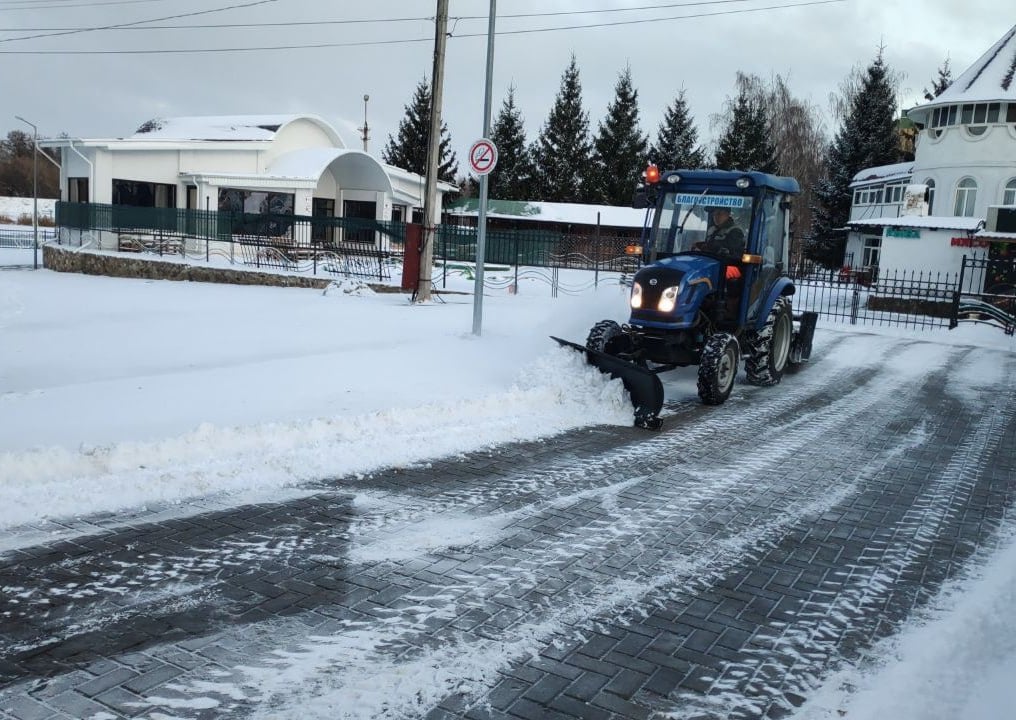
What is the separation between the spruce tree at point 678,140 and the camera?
56.6 metres

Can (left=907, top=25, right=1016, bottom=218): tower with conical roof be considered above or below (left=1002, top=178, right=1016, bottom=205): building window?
above

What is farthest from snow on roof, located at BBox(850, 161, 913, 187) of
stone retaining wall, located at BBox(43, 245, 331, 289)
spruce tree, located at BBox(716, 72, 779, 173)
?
stone retaining wall, located at BBox(43, 245, 331, 289)

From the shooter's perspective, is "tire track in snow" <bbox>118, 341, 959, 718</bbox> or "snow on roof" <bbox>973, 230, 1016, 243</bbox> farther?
"snow on roof" <bbox>973, 230, 1016, 243</bbox>

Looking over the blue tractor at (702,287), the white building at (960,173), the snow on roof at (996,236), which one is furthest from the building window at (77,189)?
the snow on roof at (996,236)

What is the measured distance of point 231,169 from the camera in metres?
34.3

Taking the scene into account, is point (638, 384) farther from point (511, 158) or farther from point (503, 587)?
point (511, 158)

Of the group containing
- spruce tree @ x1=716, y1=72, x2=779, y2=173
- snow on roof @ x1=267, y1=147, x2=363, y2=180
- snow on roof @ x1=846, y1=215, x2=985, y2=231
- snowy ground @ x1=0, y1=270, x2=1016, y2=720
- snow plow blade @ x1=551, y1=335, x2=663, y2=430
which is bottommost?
snowy ground @ x1=0, y1=270, x2=1016, y2=720

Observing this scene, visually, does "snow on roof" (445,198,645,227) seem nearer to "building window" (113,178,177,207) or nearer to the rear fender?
"building window" (113,178,177,207)

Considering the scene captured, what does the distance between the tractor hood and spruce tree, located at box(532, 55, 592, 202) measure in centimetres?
5018

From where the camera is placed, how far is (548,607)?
14.8 feet

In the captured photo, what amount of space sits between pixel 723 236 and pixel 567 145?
50.6 m

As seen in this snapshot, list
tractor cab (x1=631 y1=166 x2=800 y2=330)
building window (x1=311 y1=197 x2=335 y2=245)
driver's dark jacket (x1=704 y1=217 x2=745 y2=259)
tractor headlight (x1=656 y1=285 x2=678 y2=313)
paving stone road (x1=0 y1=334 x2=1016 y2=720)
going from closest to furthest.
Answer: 1. paving stone road (x1=0 y1=334 x2=1016 y2=720)
2. tractor headlight (x1=656 y1=285 x2=678 y2=313)
3. tractor cab (x1=631 y1=166 x2=800 y2=330)
4. driver's dark jacket (x1=704 y1=217 x2=745 y2=259)
5. building window (x1=311 y1=197 x2=335 y2=245)

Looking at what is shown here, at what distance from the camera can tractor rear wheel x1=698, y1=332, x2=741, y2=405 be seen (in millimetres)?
9844

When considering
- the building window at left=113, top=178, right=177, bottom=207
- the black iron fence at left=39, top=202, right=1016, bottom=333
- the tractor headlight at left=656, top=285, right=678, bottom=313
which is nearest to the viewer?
the tractor headlight at left=656, top=285, right=678, bottom=313
